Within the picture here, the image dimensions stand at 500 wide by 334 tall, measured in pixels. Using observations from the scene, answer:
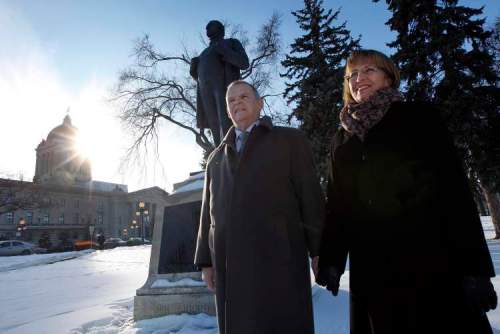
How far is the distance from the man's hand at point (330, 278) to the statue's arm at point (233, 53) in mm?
3701

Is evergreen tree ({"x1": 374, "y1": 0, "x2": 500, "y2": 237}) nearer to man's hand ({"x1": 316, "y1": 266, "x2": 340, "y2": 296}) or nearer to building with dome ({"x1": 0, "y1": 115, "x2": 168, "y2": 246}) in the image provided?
man's hand ({"x1": 316, "y1": 266, "x2": 340, "y2": 296})

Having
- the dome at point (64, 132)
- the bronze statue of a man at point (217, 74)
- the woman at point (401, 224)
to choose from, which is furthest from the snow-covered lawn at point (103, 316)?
the dome at point (64, 132)

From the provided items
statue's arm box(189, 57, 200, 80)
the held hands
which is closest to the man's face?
the held hands

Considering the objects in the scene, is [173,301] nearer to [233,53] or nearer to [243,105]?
[243,105]

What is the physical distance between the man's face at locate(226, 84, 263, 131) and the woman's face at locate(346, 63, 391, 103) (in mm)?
665

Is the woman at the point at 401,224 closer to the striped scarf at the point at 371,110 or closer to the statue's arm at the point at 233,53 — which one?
the striped scarf at the point at 371,110

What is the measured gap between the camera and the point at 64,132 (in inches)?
3120

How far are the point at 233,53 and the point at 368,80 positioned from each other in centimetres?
326

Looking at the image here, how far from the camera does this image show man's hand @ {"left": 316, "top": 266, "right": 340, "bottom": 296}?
1705 mm

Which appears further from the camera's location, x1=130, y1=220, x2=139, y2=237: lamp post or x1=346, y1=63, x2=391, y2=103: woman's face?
x1=130, y1=220, x2=139, y2=237: lamp post

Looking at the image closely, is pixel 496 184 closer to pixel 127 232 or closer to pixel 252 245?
pixel 252 245

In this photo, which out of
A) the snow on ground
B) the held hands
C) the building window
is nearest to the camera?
the held hands

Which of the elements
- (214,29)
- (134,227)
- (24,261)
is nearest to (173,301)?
(214,29)

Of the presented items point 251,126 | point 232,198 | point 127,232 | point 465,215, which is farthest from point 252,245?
point 127,232
